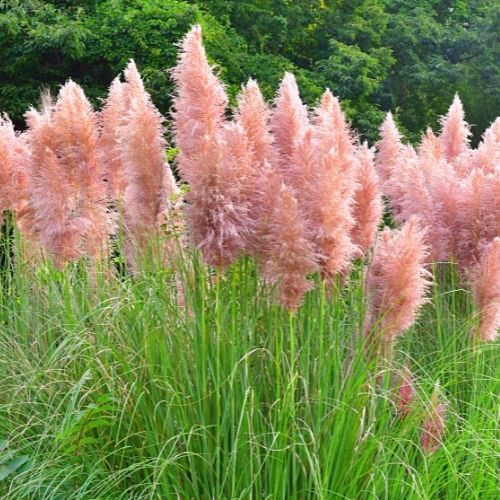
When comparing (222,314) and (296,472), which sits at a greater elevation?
(222,314)

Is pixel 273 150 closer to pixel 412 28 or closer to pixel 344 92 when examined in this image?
pixel 344 92

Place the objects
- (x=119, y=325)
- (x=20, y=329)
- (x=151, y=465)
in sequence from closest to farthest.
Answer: (x=151, y=465) → (x=119, y=325) → (x=20, y=329)

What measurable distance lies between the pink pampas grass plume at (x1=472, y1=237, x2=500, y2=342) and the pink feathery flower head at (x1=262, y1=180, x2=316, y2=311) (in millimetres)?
948

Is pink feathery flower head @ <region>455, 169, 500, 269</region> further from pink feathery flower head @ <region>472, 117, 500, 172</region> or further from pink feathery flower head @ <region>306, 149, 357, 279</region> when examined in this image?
pink feathery flower head @ <region>306, 149, 357, 279</region>

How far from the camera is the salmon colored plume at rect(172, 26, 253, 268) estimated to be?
327cm

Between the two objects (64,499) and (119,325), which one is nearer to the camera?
(64,499)

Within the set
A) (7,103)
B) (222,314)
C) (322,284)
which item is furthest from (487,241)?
(7,103)

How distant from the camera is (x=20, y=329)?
448 cm

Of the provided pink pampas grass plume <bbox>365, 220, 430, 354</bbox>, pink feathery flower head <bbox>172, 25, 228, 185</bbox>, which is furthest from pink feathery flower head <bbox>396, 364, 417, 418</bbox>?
pink feathery flower head <bbox>172, 25, 228, 185</bbox>

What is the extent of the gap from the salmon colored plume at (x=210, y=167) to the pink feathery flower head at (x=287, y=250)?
0.38 feet

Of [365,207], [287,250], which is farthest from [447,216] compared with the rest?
[287,250]

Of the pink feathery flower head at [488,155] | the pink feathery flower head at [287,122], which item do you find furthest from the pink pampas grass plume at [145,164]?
the pink feathery flower head at [488,155]

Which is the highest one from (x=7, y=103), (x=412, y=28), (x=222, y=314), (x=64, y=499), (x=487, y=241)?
(x=412, y=28)

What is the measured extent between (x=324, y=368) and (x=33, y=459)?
3.73ft
